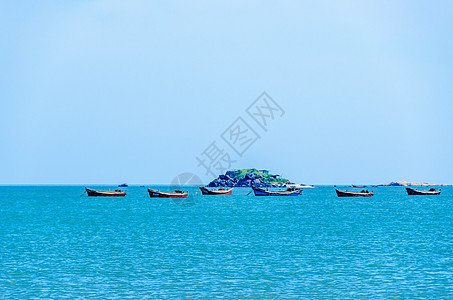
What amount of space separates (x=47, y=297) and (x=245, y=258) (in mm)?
15574

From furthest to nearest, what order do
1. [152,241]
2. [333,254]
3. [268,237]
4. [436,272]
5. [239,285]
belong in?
[268,237] < [152,241] < [333,254] < [436,272] < [239,285]

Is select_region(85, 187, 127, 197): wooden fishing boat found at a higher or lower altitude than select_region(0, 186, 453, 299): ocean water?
higher

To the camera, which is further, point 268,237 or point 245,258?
point 268,237

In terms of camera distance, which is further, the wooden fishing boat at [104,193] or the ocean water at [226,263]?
the wooden fishing boat at [104,193]

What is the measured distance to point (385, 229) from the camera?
60.0 meters

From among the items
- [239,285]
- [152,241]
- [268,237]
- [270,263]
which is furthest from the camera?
[268,237]

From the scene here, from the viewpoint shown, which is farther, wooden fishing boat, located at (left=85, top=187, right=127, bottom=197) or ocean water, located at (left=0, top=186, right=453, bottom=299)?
wooden fishing boat, located at (left=85, top=187, right=127, bottom=197)

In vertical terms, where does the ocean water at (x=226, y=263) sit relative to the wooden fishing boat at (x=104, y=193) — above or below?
below

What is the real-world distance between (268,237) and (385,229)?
17.5m

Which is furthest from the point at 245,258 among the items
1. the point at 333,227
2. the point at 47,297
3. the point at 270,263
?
the point at 333,227

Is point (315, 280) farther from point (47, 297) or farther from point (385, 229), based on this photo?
point (385, 229)

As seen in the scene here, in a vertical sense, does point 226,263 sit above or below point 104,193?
below

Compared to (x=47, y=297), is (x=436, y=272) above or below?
below

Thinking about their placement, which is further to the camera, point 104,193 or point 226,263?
point 104,193
